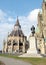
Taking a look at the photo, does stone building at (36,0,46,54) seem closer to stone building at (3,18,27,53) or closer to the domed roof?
stone building at (3,18,27,53)

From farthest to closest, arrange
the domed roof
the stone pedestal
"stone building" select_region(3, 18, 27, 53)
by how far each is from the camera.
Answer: the domed roof → "stone building" select_region(3, 18, 27, 53) → the stone pedestal

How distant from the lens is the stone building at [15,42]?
143825 mm

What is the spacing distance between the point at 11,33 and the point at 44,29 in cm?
4779

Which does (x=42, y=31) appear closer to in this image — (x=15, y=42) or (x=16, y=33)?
(x=15, y=42)

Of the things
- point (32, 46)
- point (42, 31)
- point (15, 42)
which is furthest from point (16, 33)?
point (32, 46)

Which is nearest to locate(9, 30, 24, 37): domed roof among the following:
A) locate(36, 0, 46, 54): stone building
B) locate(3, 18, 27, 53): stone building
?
locate(3, 18, 27, 53): stone building

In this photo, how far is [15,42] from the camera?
15150cm

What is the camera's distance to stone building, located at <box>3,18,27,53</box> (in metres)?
144

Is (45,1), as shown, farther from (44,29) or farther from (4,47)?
(4,47)

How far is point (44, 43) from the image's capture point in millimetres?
114312

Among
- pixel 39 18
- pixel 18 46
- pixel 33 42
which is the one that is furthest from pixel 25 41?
pixel 33 42

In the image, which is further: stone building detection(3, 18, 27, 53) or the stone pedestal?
stone building detection(3, 18, 27, 53)

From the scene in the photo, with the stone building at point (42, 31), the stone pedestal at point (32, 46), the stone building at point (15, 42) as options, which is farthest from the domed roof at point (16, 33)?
the stone pedestal at point (32, 46)

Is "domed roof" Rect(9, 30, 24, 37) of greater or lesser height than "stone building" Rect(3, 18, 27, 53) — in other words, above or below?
above
